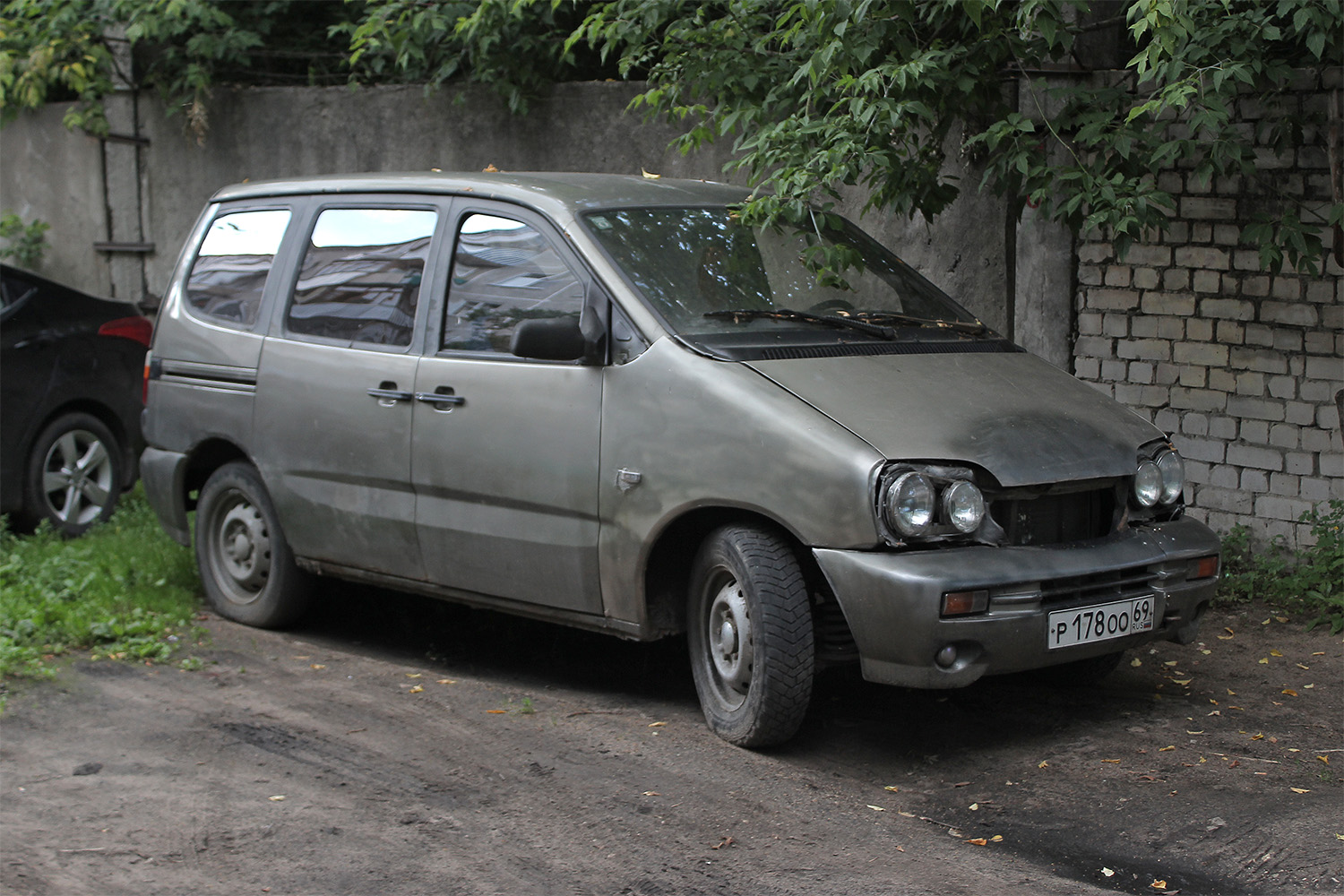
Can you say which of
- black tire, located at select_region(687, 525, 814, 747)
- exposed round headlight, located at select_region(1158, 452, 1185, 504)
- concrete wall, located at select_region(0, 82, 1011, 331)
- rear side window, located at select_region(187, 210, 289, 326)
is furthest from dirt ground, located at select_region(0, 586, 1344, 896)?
concrete wall, located at select_region(0, 82, 1011, 331)

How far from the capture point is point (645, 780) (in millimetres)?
4320

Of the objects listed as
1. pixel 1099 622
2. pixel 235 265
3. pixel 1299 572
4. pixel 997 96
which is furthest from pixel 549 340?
pixel 1299 572

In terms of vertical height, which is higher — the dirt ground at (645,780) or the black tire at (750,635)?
the black tire at (750,635)

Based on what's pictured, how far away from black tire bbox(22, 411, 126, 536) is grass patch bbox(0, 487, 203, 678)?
0.55 feet

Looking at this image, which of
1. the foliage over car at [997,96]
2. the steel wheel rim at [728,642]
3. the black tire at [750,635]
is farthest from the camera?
the foliage over car at [997,96]

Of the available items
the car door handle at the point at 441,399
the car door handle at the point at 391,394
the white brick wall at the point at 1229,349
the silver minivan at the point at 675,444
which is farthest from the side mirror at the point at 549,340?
the white brick wall at the point at 1229,349

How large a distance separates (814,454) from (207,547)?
134 inches

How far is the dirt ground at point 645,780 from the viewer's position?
12.0 feet

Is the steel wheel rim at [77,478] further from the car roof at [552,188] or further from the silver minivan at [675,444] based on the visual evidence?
the car roof at [552,188]

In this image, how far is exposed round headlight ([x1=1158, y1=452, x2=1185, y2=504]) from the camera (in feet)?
15.3

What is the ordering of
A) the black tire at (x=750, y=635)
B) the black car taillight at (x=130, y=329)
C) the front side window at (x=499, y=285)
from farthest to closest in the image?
1. the black car taillight at (x=130, y=329)
2. the front side window at (x=499, y=285)
3. the black tire at (x=750, y=635)

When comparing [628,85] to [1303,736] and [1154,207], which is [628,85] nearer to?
[1154,207]

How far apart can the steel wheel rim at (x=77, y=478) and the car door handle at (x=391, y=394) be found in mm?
3141

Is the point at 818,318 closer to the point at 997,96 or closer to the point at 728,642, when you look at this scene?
the point at 728,642
